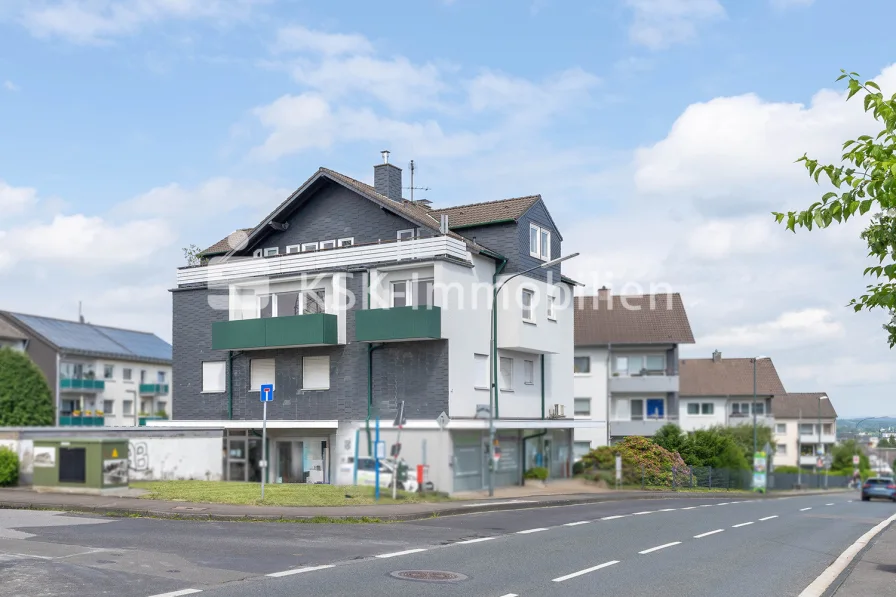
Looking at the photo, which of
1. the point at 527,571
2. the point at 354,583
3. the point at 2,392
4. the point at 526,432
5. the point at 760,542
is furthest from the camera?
the point at 2,392

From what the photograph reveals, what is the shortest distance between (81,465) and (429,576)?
16.0 metres

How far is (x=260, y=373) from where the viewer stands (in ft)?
127

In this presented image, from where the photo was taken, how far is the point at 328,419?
36.3m

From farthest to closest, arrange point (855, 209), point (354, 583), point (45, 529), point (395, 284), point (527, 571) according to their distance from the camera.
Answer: point (395, 284), point (45, 529), point (527, 571), point (354, 583), point (855, 209)

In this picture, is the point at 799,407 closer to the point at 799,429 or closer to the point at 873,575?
the point at 799,429

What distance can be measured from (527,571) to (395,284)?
22363 millimetres

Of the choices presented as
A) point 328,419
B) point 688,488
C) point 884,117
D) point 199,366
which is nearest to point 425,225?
point 328,419

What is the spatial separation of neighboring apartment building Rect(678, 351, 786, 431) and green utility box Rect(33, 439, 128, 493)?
2449 inches

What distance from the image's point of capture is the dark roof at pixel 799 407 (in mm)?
108125

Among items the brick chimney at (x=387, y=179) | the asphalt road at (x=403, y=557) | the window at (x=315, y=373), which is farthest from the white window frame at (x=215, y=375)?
the asphalt road at (x=403, y=557)

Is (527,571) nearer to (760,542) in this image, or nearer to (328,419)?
(760,542)

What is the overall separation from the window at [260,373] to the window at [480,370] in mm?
8254

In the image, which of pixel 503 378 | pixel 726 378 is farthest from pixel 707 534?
pixel 726 378

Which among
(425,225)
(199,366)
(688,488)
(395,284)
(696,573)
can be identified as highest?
(425,225)
